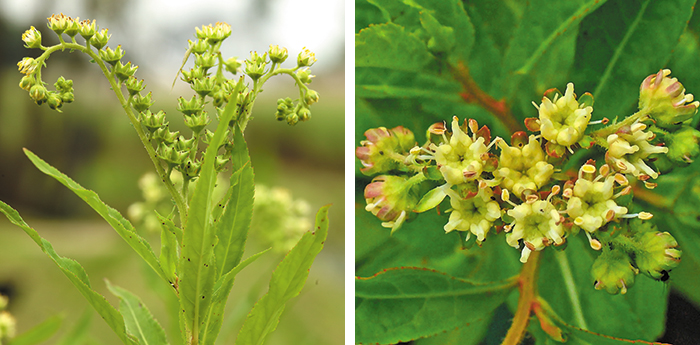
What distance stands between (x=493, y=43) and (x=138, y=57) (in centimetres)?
63

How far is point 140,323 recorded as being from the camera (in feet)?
1.80

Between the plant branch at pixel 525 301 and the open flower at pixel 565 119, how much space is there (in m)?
0.20

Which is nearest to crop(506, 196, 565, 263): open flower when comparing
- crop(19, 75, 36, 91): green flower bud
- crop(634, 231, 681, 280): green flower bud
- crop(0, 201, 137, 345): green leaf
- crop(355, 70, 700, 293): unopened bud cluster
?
crop(355, 70, 700, 293): unopened bud cluster

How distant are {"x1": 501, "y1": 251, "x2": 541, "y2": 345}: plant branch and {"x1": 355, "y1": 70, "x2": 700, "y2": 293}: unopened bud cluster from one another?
0.09 m

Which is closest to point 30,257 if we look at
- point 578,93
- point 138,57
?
point 138,57

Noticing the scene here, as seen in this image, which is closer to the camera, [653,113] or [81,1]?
[653,113]

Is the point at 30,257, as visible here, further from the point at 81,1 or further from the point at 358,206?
the point at 358,206

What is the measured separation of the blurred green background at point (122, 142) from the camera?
78 centimetres

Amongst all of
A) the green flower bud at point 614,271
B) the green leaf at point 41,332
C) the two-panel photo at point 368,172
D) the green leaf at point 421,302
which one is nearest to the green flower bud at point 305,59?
the two-panel photo at point 368,172

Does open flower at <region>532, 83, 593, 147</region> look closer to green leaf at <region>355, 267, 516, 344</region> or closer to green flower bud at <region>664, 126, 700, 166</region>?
green flower bud at <region>664, 126, 700, 166</region>

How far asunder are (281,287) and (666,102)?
1.65ft

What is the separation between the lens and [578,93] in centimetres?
60

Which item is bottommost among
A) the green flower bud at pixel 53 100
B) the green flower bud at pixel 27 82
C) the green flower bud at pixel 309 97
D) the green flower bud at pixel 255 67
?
the green flower bud at pixel 309 97

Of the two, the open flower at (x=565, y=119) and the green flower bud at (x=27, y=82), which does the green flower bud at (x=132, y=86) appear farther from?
the open flower at (x=565, y=119)
